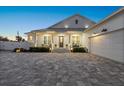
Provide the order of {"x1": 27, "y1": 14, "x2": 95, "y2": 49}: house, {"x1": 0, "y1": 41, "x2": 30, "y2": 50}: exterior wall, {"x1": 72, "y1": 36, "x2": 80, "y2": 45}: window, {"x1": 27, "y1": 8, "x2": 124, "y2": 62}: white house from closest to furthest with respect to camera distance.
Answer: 1. {"x1": 27, "y1": 8, "x2": 124, "y2": 62}: white house
2. {"x1": 27, "y1": 14, "x2": 95, "y2": 49}: house
3. {"x1": 72, "y1": 36, "x2": 80, "y2": 45}: window
4. {"x1": 0, "y1": 41, "x2": 30, "y2": 50}: exterior wall

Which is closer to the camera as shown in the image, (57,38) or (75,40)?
(75,40)

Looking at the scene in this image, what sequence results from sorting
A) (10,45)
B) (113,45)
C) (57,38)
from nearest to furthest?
(113,45)
(57,38)
(10,45)

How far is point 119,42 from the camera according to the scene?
36.0 feet

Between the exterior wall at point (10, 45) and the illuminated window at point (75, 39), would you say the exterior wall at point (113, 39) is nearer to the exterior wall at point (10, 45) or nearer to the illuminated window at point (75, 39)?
the illuminated window at point (75, 39)

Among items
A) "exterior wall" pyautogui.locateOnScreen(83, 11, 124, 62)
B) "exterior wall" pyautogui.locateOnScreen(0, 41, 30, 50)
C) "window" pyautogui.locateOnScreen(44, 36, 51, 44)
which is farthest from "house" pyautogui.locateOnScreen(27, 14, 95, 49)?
"exterior wall" pyautogui.locateOnScreen(83, 11, 124, 62)

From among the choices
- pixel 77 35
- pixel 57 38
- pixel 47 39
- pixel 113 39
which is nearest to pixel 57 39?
pixel 57 38

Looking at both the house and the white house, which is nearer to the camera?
the white house

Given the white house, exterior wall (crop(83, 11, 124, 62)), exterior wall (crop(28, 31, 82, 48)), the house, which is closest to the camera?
exterior wall (crop(83, 11, 124, 62))

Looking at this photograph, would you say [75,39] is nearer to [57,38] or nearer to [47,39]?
[57,38]

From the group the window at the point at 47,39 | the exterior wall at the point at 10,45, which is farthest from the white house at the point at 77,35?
the exterior wall at the point at 10,45

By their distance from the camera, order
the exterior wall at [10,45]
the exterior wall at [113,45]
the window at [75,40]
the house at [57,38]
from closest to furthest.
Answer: the exterior wall at [113,45], the house at [57,38], the window at [75,40], the exterior wall at [10,45]

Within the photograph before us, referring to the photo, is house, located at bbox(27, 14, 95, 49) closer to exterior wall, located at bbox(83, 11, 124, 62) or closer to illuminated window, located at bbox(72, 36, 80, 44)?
illuminated window, located at bbox(72, 36, 80, 44)
